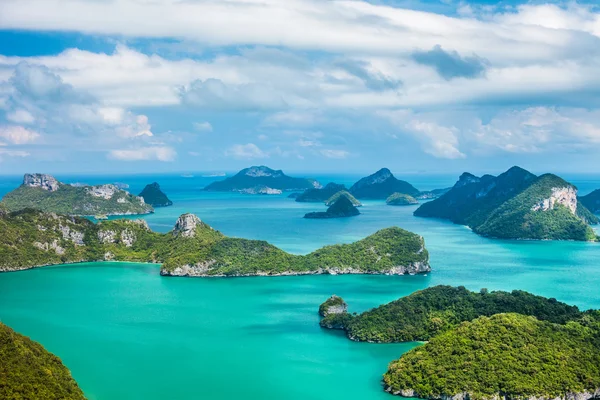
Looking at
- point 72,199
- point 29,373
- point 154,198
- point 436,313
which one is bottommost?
point 29,373

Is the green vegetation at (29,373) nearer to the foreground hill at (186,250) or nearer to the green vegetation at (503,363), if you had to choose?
the green vegetation at (503,363)

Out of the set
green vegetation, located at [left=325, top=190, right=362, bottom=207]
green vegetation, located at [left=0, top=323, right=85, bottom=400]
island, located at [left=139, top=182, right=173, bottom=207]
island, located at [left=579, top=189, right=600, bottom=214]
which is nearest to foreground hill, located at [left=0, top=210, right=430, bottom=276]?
green vegetation, located at [left=0, top=323, right=85, bottom=400]

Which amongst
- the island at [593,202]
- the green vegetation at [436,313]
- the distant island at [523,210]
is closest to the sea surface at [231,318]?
the green vegetation at [436,313]

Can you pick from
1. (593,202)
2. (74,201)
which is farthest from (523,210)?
(74,201)

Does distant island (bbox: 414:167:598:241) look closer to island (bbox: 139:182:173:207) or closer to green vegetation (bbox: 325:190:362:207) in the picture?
green vegetation (bbox: 325:190:362:207)

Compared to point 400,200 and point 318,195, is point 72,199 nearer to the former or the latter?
point 318,195
